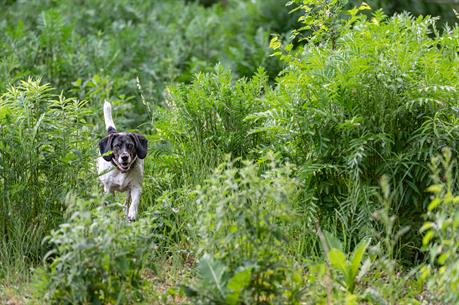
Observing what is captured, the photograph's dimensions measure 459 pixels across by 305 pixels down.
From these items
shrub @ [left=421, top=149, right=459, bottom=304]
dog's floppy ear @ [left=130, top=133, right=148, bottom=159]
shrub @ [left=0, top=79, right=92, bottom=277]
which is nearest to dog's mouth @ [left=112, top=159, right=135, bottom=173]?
dog's floppy ear @ [left=130, top=133, right=148, bottom=159]

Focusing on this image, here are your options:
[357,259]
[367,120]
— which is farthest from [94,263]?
[367,120]

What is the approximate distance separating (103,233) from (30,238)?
4.46ft

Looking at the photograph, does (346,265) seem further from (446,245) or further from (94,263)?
(94,263)

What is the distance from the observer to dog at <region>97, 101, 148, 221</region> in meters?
6.79

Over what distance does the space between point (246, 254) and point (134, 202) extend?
2.07 metres

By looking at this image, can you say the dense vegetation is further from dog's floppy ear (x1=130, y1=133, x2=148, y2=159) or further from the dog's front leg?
dog's floppy ear (x1=130, y1=133, x2=148, y2=159)

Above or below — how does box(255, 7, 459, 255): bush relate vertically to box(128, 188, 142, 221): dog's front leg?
above

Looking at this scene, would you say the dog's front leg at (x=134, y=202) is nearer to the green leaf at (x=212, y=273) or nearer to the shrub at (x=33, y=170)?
the shrub at (x=33, y=170)

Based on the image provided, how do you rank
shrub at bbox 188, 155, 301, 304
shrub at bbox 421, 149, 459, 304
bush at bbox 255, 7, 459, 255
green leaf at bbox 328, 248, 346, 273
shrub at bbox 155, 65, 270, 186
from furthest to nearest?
shrub at bbox 155, 65, 270, 186 → bush at bbox 255, 7, 459, 255 → green leaf at bbox 328, 248, 346, 273 → shrub at bbox 188, 155, 301, 304 → shrub at bbox 421, 149, 459, 304

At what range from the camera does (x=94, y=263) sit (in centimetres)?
496

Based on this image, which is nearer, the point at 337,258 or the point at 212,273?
the point at 212,273

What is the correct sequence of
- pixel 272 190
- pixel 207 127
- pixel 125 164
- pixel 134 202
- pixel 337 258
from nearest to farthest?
1. pixel 272 190
2. pixel 337 258
3. pixel 125 164
4. pixel 134 202
5. pixel 207 127

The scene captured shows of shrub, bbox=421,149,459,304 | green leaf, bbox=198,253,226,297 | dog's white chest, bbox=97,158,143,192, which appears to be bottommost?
dog's white chest, bbox=97,158,143,192

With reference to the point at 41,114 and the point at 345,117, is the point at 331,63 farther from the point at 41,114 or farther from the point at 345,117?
the point at 41,114
